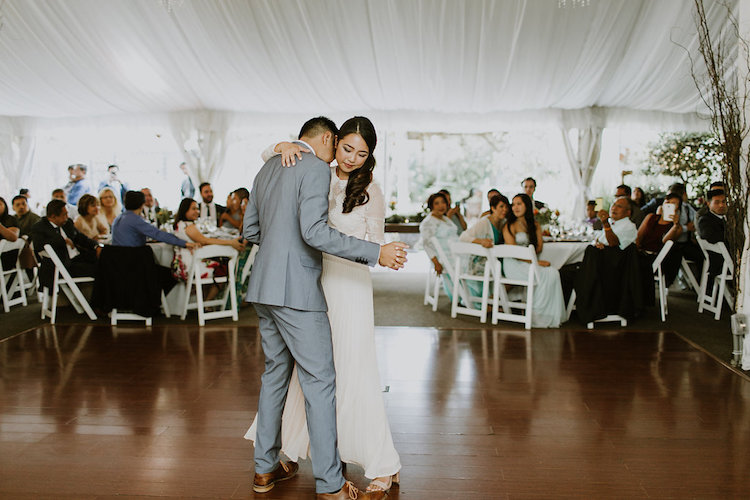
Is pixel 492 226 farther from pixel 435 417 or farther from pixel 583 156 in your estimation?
pixel 583 156

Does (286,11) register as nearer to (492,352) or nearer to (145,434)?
(492,352)

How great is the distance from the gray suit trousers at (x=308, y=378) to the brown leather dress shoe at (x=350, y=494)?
0.02m

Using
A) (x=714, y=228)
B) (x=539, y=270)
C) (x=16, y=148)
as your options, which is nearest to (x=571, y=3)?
(x=714, y=228)

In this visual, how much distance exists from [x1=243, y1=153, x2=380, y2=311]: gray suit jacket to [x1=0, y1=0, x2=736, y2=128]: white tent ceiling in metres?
5.84

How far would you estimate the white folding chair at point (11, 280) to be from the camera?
640cm

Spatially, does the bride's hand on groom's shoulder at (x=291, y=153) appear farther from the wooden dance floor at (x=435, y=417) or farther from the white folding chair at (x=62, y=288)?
the white folding chair at (x=62, y=288)

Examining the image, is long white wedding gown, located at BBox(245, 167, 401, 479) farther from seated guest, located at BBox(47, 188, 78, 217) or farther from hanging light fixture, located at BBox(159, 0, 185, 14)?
seated guest, located at BBox(47, 188, 78, 217)

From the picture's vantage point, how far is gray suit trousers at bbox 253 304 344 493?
2352 mm

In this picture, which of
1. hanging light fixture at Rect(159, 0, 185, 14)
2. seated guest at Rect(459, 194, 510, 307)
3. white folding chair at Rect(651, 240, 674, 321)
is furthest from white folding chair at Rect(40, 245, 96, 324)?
white folding chair at Rect(651, 240, 674, 321)

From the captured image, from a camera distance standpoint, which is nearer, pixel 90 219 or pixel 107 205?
pixel 90 219

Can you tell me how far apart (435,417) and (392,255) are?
150 cm

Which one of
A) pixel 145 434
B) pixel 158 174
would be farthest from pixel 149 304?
pixel 158 174

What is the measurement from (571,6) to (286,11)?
339 centimetres

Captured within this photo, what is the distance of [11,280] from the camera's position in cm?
725
